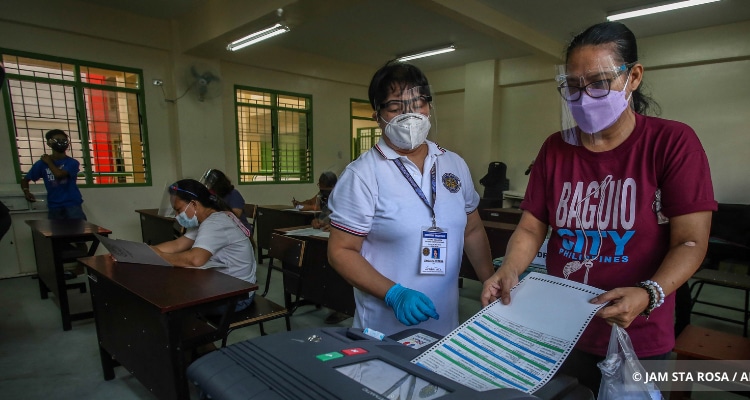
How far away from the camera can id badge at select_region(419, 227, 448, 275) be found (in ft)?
3.36

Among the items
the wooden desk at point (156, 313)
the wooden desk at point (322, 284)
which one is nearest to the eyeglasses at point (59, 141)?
the wooden desk at point (156, 313)

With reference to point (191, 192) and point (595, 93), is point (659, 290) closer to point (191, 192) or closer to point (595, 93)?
point (595, 93)

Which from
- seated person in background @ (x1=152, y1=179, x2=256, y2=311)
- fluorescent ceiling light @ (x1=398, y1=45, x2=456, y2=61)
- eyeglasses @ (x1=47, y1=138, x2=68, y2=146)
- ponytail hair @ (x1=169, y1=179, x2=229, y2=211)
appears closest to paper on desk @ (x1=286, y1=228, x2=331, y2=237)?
seated person in background @ (x1=152, y1=179, x2=256, y2=311)

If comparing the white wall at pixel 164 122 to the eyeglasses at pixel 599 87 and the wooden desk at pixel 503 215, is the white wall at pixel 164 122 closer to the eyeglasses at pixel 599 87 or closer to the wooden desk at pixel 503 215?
the wooden desk at pixel 503 215

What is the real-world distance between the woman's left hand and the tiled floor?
2072mm

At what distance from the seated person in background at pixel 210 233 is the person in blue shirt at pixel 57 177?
2.82m

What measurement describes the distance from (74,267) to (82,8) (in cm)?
316

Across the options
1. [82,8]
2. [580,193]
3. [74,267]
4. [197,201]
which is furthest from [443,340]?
[82,8]

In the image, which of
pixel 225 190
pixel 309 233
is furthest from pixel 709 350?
pixel 225 190

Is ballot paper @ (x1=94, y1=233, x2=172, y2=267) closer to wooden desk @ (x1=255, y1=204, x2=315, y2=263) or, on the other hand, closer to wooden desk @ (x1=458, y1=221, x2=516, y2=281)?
wooden desk @ (x1=255, y1=204, x2=315, y2=263)

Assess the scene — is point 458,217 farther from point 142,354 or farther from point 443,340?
point 142,354

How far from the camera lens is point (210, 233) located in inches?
83.9

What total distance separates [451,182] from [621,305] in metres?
0.57

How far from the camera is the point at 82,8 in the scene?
4508 mm
